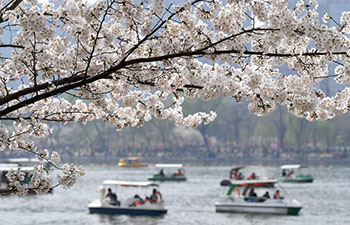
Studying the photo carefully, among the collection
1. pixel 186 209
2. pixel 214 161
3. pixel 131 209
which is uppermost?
pixel 214 161

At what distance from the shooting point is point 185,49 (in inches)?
284

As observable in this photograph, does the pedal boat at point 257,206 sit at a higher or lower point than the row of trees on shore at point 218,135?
lower

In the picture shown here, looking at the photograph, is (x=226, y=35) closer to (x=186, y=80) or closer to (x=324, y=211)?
(x=186, y=80)

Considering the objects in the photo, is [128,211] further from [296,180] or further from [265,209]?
[296,180]

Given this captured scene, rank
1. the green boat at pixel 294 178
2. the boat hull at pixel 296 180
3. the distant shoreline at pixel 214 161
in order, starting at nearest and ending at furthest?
the boat hull at pixel 296 180
the green boat at pixel 294 178
the distant shoreline at pixel 214 161

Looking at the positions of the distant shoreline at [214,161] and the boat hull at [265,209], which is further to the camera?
the distant shoreline at [214,161]

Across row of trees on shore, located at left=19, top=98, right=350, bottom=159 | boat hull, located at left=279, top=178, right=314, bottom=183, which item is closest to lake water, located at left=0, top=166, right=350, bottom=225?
boat hull, located at left=279, top=178, right=314, bottom=183

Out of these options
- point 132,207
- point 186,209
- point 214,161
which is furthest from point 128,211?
point 214,161

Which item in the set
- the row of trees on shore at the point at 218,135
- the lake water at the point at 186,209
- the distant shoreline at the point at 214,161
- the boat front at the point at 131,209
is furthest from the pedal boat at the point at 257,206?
the row of trees on shore at the point at 218,135

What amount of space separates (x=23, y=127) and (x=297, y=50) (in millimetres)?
3532

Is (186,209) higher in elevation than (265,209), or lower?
lower

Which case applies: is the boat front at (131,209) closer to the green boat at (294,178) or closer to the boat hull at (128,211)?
the boat hull at (128,211)

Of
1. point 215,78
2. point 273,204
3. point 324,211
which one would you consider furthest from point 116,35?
point 324,211

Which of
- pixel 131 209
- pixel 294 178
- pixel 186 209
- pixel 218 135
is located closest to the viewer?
pixel 131 209
